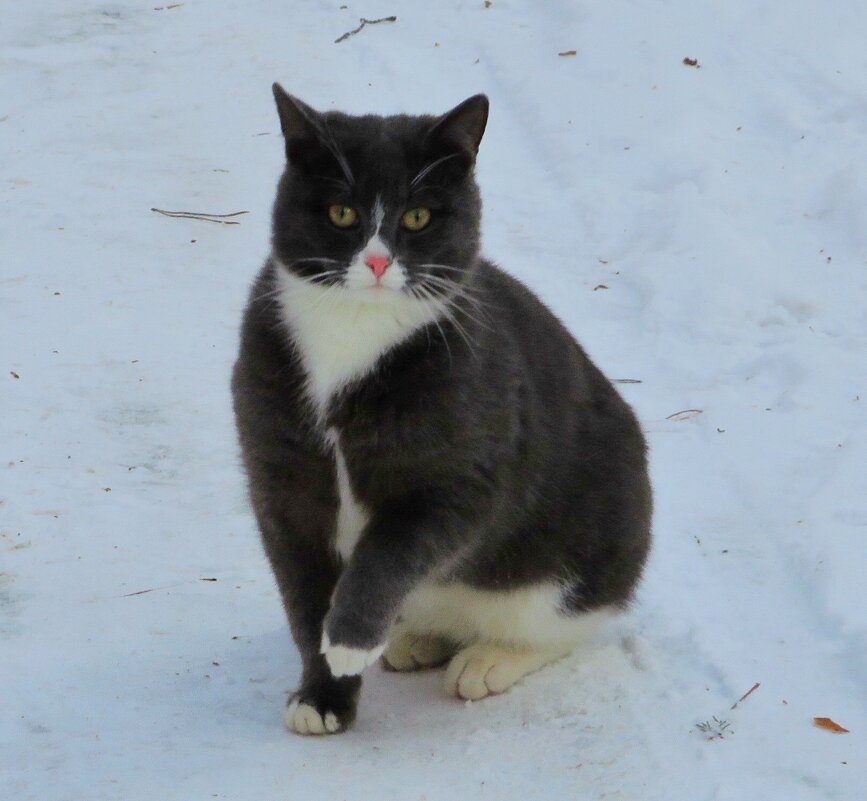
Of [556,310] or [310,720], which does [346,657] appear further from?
[556,310]

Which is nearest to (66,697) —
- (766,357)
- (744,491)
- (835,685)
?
(835,685)

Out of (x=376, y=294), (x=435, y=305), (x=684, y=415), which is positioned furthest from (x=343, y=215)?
(x=684, y=415)

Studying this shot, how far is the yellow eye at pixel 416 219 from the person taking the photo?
2857 mm

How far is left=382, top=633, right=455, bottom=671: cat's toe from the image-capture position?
3443mm

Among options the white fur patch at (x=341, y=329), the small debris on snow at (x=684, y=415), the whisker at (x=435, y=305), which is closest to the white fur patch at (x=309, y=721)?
the white fur patch at (x=341, y=329)

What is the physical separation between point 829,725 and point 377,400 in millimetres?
1330

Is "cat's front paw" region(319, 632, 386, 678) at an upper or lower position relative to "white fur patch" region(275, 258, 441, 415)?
lower

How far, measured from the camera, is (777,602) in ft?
11.9

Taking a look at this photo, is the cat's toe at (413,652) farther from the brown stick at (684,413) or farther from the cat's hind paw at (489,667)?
the brown stick at (684,413)

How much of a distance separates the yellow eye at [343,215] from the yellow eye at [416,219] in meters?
0.11

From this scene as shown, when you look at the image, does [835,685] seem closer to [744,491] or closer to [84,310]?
[744,491]

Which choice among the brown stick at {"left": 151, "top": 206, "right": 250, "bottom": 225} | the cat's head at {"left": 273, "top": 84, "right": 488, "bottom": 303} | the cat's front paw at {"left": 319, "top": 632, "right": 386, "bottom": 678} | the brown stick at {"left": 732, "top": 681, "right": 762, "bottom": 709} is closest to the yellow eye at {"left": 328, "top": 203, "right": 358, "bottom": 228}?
the cat's head at {"left": 273, "top": 84, "right": 488, "bottom": 303}

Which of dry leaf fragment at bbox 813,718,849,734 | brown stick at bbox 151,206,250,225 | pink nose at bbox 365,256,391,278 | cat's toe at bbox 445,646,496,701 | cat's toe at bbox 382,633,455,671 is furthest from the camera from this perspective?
brown stick at bbox 151,206,250,225

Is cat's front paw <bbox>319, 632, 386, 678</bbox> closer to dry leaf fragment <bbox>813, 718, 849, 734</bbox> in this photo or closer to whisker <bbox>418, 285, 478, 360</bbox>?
whisker <bbox>418, 285, 478, 360</bbox>
